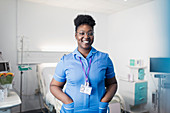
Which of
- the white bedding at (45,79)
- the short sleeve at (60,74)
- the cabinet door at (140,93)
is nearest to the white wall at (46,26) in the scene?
the white bedding at (45,79)

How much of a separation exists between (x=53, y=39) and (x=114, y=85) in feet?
9.03

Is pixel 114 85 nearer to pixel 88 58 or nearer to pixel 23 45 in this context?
pixel 88 58

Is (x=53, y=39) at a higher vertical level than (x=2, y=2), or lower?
lower

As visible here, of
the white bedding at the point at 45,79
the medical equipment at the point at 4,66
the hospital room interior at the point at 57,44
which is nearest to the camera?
the medical equipment at the point at 4,66

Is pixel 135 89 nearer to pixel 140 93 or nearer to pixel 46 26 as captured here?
pixel 140 93

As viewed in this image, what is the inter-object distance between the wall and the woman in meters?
2.09

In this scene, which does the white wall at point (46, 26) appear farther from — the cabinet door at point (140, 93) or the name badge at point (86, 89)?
the name badge at point (86, 89)

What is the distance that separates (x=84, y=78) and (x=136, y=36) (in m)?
2.87

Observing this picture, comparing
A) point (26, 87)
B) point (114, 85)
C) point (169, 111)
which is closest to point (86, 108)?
point (114, 85)

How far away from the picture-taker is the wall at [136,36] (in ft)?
10.2

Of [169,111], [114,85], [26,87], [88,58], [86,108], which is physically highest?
[88,58]

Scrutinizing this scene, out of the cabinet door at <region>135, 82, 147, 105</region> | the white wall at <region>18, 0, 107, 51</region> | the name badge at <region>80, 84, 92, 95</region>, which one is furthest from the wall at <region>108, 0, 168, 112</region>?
the name badge at <region>80, 84, 92, 95</region>

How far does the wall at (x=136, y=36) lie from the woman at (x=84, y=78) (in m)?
2.09

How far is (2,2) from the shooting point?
301cm
